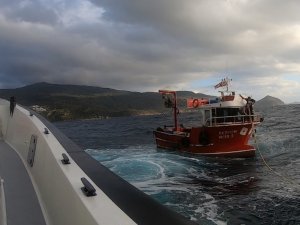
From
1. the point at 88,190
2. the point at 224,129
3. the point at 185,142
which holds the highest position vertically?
the point at 88,190

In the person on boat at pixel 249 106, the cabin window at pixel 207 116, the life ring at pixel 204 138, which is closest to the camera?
the life ring at pixel 204 138

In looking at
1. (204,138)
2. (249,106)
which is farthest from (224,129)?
(249,106)

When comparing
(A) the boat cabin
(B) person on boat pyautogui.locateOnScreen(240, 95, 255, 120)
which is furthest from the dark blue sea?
(B) person on boat pyautogui.locateOnScreen(240, 95, 255, 120)

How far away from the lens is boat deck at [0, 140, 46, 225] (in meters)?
3.99

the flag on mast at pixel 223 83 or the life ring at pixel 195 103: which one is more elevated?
the flag on mast at pixel 223 83

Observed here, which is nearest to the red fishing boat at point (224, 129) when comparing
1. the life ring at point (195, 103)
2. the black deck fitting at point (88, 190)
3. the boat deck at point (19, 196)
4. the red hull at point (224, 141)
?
the red hull at point (224, 141)

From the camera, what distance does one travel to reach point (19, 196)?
4.74 metres

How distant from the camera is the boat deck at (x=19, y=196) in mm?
3988

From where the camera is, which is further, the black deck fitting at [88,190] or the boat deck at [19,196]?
the boat deck at [19,196]

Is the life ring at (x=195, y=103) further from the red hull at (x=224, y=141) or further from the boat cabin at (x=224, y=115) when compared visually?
the red hull at (x=224, y=141)

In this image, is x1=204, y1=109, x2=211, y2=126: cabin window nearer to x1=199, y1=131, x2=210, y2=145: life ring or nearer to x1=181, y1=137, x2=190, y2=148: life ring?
x1=199, y1=131, x2=210, y2=145: life ring

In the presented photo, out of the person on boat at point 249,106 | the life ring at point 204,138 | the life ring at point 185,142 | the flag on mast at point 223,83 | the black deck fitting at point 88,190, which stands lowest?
the life ring at point 185,142

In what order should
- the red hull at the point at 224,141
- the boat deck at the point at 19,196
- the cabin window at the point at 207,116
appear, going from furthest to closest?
the cabin window at the point at 207,116, the red hull at the point at 224,141, the boat deck at the point at 19,196

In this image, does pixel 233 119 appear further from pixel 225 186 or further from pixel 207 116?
pixel 225 186
